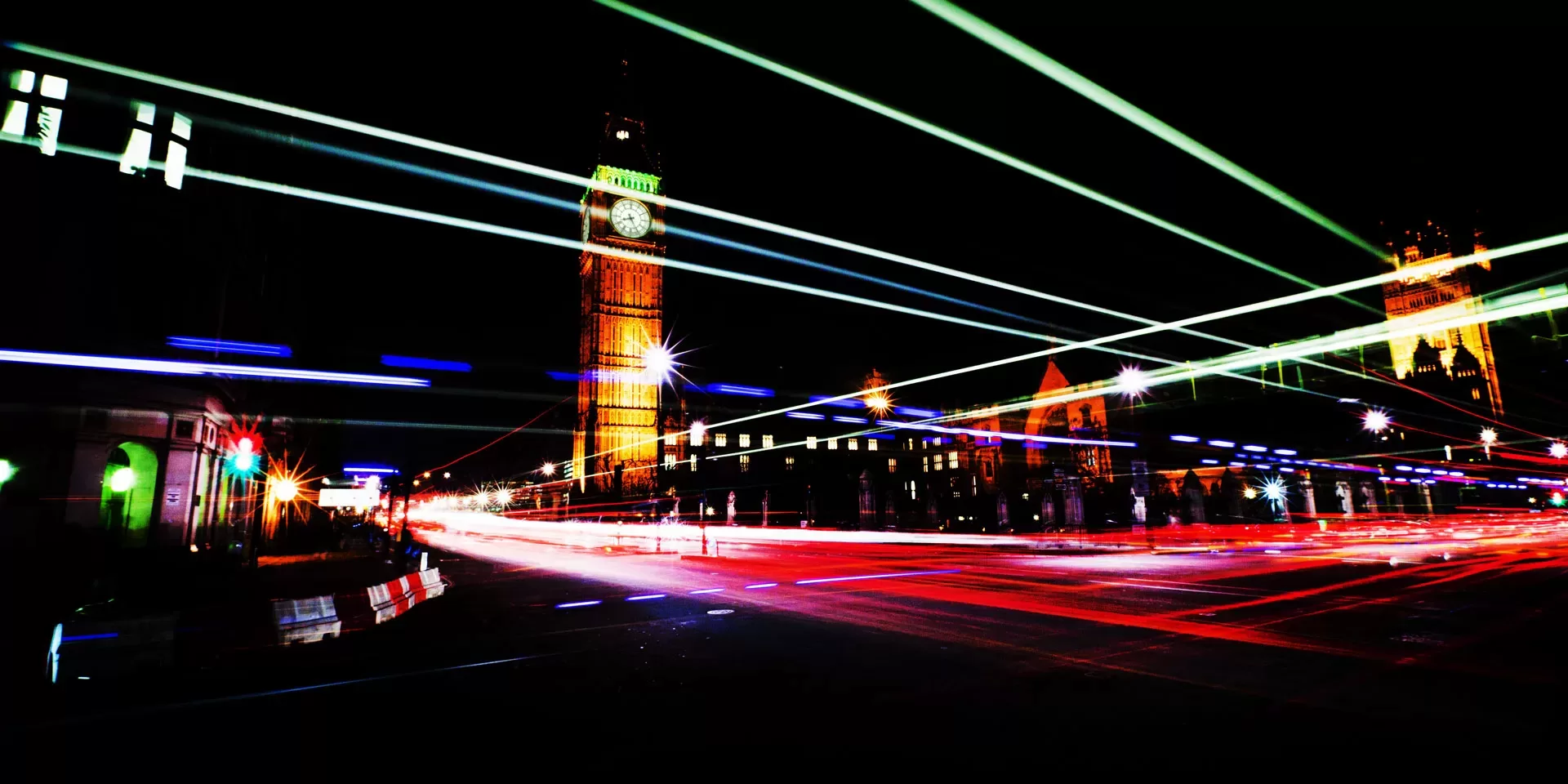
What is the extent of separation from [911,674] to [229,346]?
96.2 feet

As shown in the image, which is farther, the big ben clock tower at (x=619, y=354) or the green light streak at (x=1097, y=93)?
the big ben clock tower at (x=619, y=354)

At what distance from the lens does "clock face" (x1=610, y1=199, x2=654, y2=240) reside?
8869 centimetres

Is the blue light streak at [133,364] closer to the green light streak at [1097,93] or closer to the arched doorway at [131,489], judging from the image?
the arched doorway at [131,489]

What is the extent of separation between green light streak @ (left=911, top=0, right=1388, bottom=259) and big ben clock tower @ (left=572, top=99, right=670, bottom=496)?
7819 centimetres

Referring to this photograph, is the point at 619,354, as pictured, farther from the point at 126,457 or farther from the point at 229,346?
the point at 126,457

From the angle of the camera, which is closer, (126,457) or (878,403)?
(126,457)

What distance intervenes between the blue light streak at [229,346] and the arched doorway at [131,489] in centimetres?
436

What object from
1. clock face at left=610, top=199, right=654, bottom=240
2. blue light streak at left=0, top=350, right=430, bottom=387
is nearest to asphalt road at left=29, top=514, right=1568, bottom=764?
blue light streak at left=0, top=350, right=430, bottom=387

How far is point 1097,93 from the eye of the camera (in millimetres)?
8867

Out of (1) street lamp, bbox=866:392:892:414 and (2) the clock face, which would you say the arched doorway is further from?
(2) the clock face

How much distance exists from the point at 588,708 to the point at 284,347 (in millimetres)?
33818

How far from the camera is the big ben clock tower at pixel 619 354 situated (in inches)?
3391

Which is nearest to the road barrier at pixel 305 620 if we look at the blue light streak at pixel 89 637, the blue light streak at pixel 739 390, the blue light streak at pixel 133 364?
the blue light streak at pixel 89 637

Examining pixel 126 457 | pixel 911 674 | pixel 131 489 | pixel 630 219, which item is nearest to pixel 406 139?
pixel 911 674
